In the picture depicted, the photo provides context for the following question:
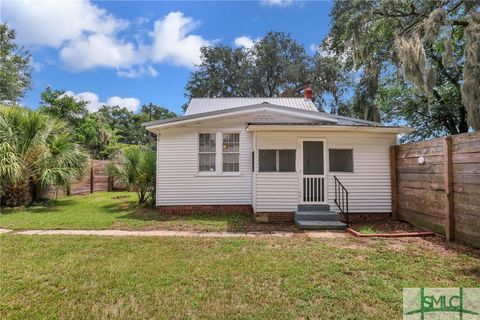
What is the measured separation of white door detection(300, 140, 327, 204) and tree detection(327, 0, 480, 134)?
10.5 ft

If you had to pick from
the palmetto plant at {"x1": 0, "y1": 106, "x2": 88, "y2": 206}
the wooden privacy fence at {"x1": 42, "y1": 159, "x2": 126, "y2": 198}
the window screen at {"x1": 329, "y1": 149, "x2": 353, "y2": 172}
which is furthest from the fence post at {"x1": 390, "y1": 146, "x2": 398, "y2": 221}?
the wooden privacy fence at {"x1": 42, "y1": 159, "x2": 126, "y2": 198}

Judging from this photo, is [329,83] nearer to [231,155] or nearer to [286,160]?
[231,155]

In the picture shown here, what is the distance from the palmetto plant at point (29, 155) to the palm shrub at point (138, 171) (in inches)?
75.4

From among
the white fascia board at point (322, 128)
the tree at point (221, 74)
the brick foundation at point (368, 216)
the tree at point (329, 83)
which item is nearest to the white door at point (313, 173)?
the white fascia board at point (322, 128)

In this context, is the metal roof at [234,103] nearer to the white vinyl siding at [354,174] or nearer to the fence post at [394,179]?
the white vinyl siding at [354,174]

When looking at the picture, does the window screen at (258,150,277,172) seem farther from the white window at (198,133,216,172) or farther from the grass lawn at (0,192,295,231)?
the white window at (198,133,216,172)

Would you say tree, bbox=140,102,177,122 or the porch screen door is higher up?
tree, bbox=140,102,177,122

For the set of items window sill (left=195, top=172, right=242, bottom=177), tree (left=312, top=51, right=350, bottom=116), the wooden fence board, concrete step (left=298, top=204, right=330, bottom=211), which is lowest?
concrete step (left=298, top=204, right=330, bottom=211)

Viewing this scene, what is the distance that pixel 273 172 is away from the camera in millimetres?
8062

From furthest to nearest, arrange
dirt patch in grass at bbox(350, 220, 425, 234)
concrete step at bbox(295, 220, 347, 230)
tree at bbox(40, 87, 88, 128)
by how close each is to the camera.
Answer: tree at bbox(40, 87, 88, 128)
concrete step at bbox(295, 220, 347, 230)
dirt patch in grass at bbox(350, 220, 425, 234)

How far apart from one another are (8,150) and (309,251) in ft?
34.3

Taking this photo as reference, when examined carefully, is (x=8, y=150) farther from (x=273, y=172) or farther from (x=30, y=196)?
(x=273, y=172)

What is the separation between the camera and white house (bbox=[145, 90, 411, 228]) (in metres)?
8.01

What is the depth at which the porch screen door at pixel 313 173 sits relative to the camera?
26.8 feet
